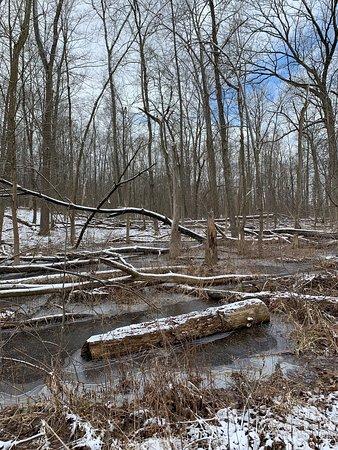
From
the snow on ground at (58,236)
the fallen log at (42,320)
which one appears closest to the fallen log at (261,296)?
the fallen log at (42,320)

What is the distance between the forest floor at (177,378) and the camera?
121 inches

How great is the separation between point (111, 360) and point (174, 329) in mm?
1027

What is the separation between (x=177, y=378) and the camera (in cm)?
378

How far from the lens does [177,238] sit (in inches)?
443

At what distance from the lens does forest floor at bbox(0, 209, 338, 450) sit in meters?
3.09

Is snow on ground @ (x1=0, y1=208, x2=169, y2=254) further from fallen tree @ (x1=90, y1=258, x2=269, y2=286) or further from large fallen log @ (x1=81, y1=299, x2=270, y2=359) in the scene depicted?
large fallen log @ (x1=81, y1=299, x2=270, y2=359)

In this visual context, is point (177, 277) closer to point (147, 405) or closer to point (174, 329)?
point (174, 329)

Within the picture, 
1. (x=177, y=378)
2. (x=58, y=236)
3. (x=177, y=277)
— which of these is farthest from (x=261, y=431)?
(x=58, y=236)

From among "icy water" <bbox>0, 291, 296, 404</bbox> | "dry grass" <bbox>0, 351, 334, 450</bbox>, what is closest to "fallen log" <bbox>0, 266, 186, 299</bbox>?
"icy water" <bbox>0, 291, 296, 404</bbox>

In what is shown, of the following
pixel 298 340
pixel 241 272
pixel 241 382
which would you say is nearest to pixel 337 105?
pixel 241 272

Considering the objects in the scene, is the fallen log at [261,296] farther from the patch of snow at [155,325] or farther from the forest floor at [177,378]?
the patch of snow at [155,325]

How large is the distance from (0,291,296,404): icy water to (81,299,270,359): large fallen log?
0.13 m

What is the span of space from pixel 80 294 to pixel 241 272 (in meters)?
4.18

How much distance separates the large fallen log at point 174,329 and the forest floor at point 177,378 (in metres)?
0.13
